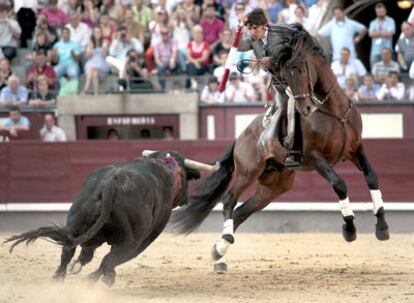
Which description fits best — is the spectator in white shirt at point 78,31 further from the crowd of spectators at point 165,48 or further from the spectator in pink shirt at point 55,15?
the spectator in pink shirt at point 55,15

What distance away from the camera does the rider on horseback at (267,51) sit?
10.4 meters

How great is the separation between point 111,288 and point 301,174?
19.5ft

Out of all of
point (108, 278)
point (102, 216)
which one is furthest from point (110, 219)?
point (108, 278)

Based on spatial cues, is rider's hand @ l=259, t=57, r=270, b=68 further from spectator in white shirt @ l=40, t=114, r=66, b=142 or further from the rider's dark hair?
spectator in white shirt @ l=40, t=114, r=66, b=142

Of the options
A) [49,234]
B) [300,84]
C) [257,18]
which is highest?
[257,18]

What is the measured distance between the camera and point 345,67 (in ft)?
53.8

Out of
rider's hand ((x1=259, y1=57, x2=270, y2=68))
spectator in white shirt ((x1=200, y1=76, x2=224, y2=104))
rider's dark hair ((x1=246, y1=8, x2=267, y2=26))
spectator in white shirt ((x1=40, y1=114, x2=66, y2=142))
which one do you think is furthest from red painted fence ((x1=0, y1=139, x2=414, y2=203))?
rider's hand ((x1=259, y1=57, x2=270, y2=68))

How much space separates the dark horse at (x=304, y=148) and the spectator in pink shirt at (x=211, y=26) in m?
6.24

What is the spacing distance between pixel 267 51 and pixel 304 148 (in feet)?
3.08

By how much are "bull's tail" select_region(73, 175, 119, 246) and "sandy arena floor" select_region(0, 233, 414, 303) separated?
365mm

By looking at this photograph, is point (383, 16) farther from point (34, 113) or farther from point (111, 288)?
point (111, 288)

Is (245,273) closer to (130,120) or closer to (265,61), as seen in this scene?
(265,61)

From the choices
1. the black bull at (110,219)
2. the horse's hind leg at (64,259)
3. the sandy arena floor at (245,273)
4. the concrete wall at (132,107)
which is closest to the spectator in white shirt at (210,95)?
the concrete wall at (132,107)

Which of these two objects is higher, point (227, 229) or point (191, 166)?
point (191, 166)
